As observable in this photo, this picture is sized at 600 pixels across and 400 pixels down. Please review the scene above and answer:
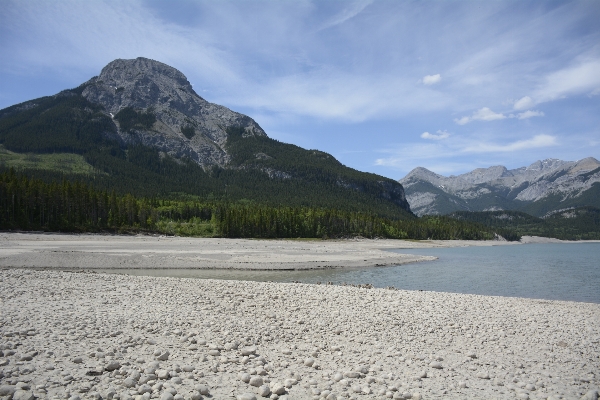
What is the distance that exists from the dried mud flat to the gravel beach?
0.05 metres

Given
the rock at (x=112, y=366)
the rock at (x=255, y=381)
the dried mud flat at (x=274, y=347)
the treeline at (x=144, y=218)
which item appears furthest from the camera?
the treeline at (x=144, y=218)

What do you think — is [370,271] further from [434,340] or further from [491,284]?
[434,340]

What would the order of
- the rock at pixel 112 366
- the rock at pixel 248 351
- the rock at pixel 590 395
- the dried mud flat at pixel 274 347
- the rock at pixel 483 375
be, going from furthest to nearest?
the rock at pixel 248 351
the rock at pixel 483 375
the rock at pixel 590 395
the rock at pixel 112 366
the dried mud flat at pixel 274 347

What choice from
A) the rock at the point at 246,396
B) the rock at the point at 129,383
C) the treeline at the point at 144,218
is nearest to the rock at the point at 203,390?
the rock at the point at 246,396

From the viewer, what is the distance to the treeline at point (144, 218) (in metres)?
69.9

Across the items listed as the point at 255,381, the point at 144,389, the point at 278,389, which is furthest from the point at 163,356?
the point at 278,389

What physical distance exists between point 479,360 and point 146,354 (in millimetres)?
9443

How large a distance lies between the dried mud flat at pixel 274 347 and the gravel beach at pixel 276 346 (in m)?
0.05

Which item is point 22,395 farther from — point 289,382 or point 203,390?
point 289,382

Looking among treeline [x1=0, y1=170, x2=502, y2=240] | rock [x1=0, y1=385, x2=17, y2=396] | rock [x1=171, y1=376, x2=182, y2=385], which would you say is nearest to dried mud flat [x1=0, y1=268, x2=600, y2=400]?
rock [x1=0, y1=385, x2=17, y2=396]

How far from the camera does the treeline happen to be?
69.9 meters

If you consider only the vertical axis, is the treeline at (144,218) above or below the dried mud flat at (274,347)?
above

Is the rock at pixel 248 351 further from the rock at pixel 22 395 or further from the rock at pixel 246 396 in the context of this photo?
the rock at pixel 22 395

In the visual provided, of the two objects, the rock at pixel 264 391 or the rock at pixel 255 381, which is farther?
the rock at pixel 255 381
